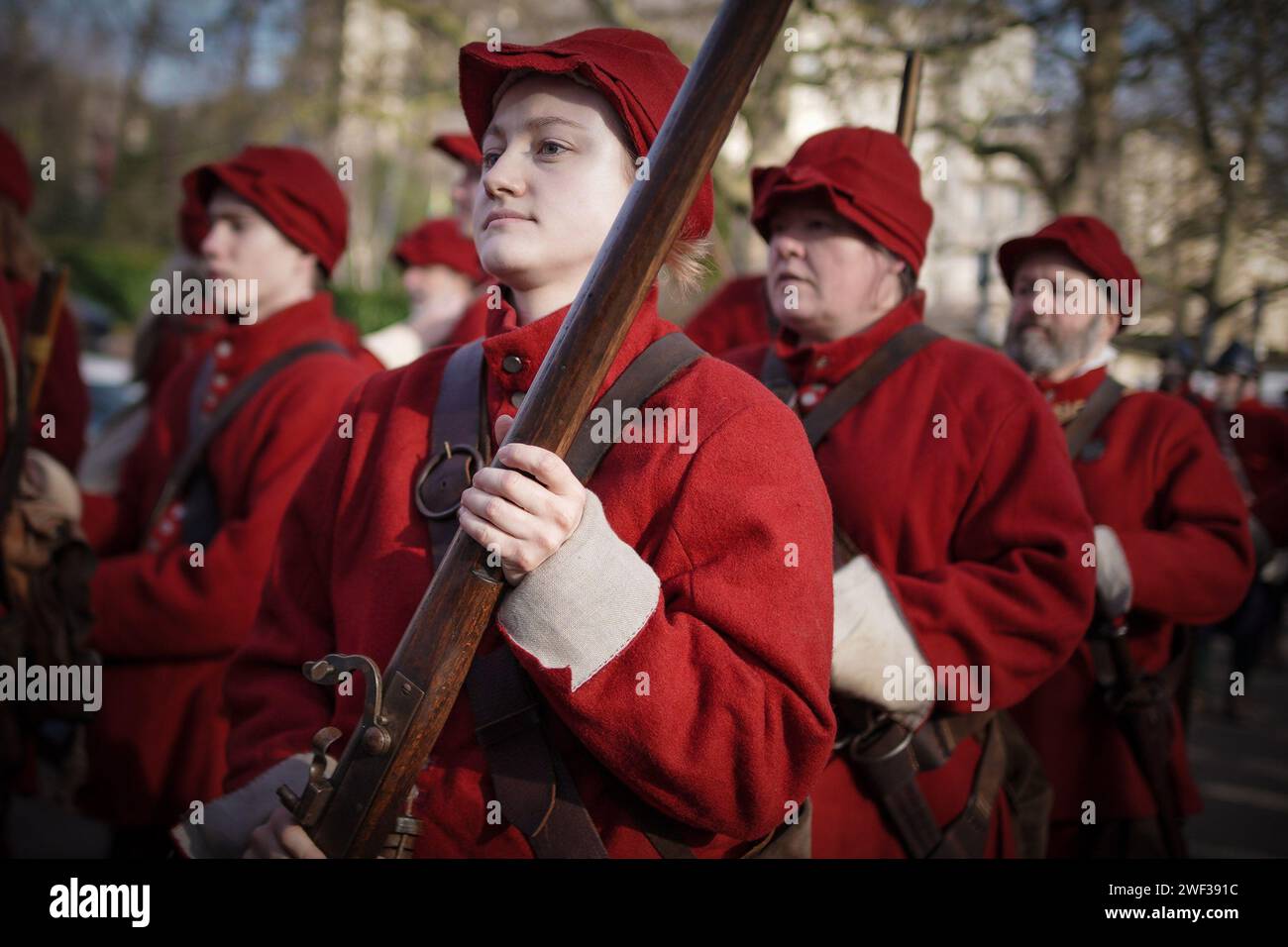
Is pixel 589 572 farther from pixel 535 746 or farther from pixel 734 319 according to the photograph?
pixel 734 319

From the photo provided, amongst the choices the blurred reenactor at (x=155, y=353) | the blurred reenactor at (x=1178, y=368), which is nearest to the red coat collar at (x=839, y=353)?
the blurred reenactor at (x=155, y=353)

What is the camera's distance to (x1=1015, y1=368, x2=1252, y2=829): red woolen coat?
4.09 m

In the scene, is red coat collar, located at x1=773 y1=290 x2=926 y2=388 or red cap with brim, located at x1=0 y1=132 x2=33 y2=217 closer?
red coat collar, located at x1=773 y1=290 x2=926 y2=388

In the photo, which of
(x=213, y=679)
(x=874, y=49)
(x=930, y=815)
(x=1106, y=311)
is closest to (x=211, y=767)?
(x=213, y=679)

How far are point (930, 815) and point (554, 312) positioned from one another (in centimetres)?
171

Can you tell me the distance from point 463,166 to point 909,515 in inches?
133

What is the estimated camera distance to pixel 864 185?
331 cm

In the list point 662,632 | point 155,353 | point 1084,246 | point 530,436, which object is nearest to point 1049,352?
point 1084,246

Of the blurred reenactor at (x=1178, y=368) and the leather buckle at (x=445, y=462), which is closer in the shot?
the leather buckle at (x=445, y=462)

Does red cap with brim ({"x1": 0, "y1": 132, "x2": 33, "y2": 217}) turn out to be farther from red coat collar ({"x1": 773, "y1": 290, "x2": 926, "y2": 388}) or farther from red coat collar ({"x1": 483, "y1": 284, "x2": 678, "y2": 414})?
red coat collar ({"x1": 483, "y1": 284, "x2": 678, "y2": 414})

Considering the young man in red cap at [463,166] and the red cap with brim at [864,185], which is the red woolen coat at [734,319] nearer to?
the young man in red cap at [463,166]

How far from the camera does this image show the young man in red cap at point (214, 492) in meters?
3.57

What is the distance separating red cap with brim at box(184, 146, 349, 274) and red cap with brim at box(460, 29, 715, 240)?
182 centimetres

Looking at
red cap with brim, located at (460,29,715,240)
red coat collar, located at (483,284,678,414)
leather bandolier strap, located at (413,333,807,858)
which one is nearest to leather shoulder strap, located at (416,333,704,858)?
leather bandolier strap, located at (413,333,807,858)
